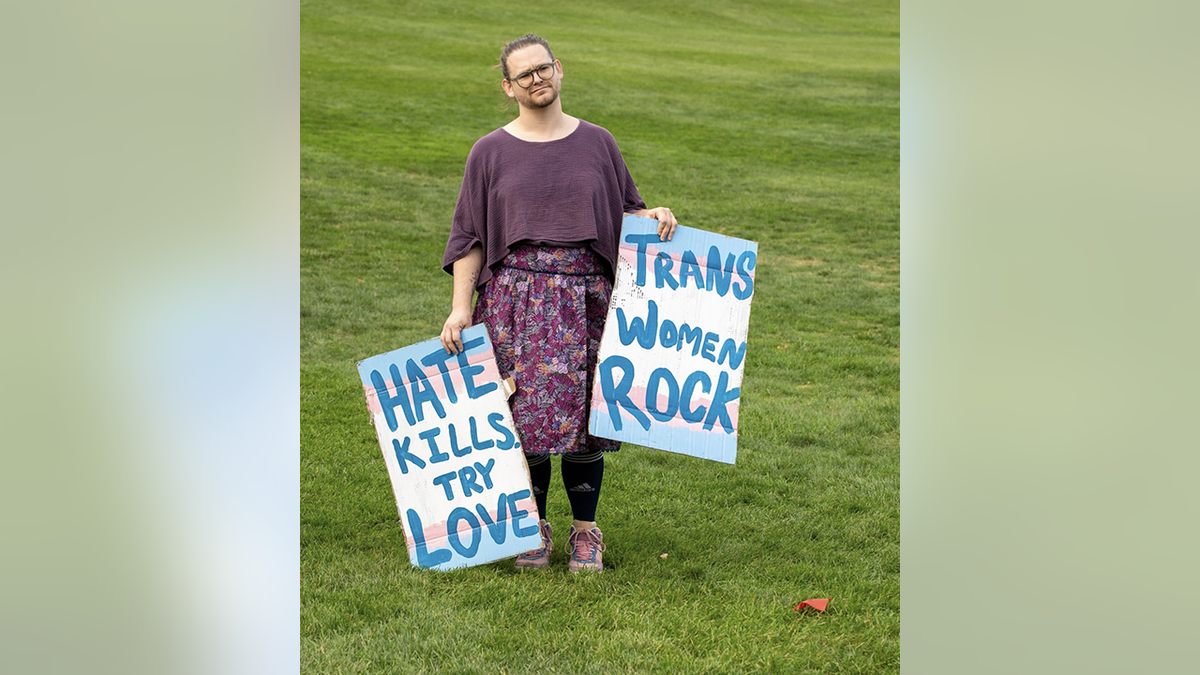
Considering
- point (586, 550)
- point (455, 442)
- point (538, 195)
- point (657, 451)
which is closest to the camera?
point (538, 195)

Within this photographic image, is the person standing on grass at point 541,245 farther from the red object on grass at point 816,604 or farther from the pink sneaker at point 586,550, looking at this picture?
the red object on grass at point 816,604

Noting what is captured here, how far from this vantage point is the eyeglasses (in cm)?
350

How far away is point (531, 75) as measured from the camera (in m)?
3.51

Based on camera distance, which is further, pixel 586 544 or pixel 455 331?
pixel 586 544

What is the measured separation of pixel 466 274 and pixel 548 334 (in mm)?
380

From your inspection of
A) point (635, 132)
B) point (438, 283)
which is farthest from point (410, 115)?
point (438, 283)

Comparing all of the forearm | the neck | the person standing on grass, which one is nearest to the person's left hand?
the person standing on grass

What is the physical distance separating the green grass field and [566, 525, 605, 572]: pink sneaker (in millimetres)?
88

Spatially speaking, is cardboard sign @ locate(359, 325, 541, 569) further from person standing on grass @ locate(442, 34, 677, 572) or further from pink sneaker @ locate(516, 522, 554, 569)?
pink sneaker @ locate(516, 522, 554, 569)

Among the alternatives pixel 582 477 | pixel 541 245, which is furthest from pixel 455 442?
pixel 541 245

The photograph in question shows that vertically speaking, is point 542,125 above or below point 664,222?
above

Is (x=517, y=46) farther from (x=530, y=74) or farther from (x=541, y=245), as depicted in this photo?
(x=541, y=245)
